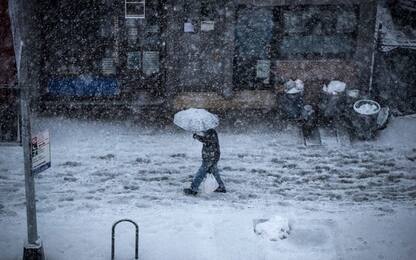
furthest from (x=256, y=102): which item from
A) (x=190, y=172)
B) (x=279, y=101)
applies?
(x=190, y=172)

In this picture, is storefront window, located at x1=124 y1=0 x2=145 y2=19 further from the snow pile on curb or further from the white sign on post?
the white sign on post

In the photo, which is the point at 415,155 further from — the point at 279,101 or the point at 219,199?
A: the point at 219,199

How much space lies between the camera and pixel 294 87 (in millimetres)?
16078

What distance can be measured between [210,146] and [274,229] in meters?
2.11

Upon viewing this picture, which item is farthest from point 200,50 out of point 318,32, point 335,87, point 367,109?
point 367,109

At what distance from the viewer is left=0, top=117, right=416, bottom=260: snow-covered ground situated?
11.5 meters

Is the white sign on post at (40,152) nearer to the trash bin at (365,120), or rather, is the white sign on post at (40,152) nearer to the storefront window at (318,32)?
the storefront window at (318,32)

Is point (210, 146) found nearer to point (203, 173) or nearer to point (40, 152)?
point (203, 173)

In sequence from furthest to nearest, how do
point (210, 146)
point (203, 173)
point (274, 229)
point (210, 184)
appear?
point (210, 184) < point (203, 173) < point (210, 146) < point (274, 229)

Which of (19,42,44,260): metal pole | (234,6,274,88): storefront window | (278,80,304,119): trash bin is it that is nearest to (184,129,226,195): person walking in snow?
(19,42,44,260): metal pole

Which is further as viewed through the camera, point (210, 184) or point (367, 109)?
point (367, 109)

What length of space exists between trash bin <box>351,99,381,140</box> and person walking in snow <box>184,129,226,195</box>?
14.3ft

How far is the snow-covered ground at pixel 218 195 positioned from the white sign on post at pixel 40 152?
1.80m

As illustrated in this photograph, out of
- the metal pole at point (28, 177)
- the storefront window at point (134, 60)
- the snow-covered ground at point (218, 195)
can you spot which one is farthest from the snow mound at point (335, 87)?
the metal pole at point (28, 177)
